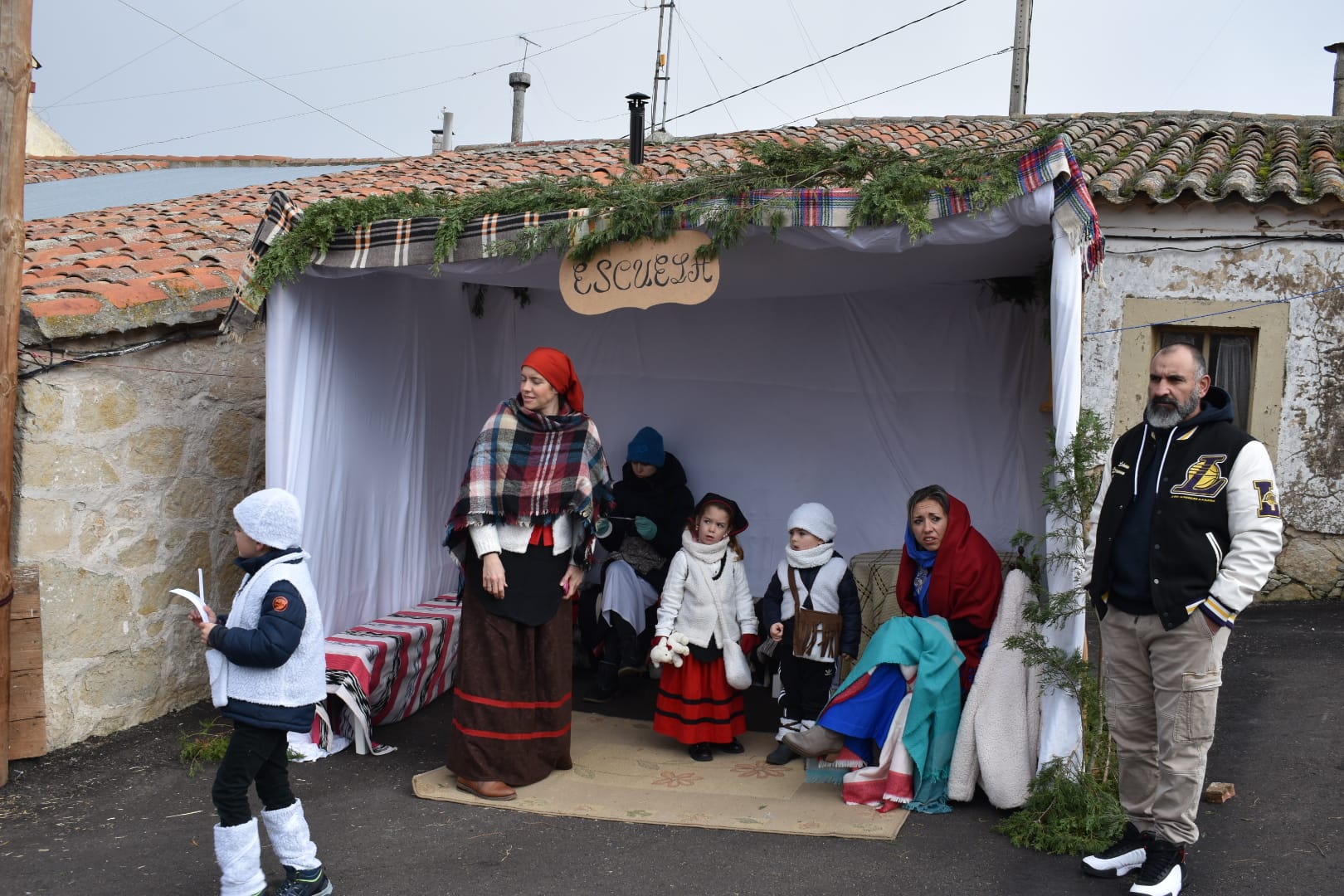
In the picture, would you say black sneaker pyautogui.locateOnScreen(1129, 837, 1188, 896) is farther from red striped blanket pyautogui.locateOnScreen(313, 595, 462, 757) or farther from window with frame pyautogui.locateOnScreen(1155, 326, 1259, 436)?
window with frame pyautogui.locateOnScreen(1155, 326, 1259, 436)

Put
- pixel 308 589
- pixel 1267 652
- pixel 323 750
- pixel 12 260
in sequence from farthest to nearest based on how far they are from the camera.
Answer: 1. pixel 1267 652
2. pixel 323 750
3. pixel 12 260
4. pixel 308 589

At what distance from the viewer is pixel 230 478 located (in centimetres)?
579

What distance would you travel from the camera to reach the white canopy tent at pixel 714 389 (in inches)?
207

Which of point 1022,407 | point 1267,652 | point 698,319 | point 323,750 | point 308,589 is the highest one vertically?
point 698,319

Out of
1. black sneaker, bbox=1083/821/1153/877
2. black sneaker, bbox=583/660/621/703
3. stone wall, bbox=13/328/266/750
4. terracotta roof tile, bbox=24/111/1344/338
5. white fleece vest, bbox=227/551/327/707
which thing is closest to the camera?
white fleece vest, bbox=227/551/327/707

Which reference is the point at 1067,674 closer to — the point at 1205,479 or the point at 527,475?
the point at 1205,479

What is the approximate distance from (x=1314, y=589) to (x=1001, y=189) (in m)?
5.11

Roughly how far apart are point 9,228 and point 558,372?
6.95ft

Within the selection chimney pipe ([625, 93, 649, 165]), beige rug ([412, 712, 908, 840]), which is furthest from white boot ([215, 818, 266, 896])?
chimney pipe ([625, 93, 649, 165])

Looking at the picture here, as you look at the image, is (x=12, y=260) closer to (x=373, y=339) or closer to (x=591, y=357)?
(x=373, y=339)

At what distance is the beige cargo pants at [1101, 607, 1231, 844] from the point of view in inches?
132

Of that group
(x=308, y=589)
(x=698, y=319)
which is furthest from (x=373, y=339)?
(x=308, y=589)

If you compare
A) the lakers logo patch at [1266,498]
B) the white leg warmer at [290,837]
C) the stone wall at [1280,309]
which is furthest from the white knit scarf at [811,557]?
the stone wall at [1280,309]

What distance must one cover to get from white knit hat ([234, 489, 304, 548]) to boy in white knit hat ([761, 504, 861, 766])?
2.31 metres
